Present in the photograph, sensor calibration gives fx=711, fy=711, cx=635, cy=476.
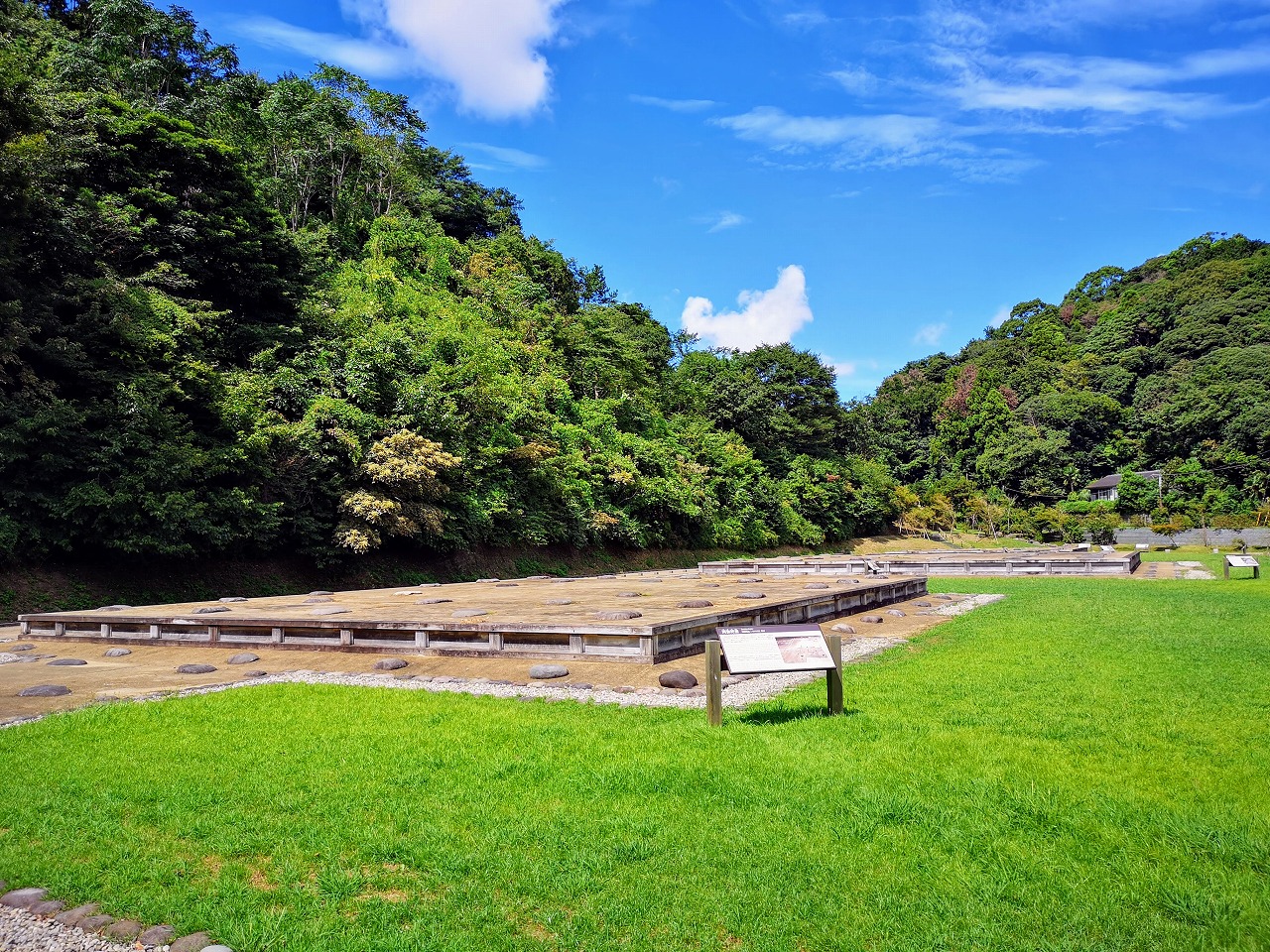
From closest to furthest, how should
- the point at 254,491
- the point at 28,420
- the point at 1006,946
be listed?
the point at 1006,946
the point at 28,420
the point at 254,491

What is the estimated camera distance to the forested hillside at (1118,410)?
5303 centimetres

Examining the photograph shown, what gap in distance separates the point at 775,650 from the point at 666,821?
2.14 m

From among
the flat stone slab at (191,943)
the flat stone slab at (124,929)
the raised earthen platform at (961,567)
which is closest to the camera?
A: the flat stone slab at (191,943)

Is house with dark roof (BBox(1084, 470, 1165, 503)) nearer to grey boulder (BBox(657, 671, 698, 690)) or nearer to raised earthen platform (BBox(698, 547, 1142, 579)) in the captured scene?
raised earthen platform (BBox(698, 547, 1142, 579))

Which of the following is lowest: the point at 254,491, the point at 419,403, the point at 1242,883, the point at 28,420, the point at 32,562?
the point at 1242,883

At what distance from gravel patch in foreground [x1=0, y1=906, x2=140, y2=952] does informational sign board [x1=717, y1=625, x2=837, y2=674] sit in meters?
3.93

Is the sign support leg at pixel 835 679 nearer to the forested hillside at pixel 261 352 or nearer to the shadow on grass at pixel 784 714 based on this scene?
the shadow on grass at pixel 784 714

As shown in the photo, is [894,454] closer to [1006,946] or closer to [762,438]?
[762,438]

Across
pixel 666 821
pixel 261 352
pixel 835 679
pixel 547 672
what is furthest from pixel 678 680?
pixel 261 352

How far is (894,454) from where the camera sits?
76.1 metres

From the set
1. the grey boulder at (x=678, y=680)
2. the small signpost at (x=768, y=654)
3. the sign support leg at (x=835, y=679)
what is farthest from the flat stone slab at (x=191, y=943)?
the grey boulder at (x=678, y=680)

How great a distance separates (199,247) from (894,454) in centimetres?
6909

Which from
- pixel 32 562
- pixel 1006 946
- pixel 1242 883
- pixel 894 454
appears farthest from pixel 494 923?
pixel 894 454

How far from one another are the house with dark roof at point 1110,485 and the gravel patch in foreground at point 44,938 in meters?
65.6
